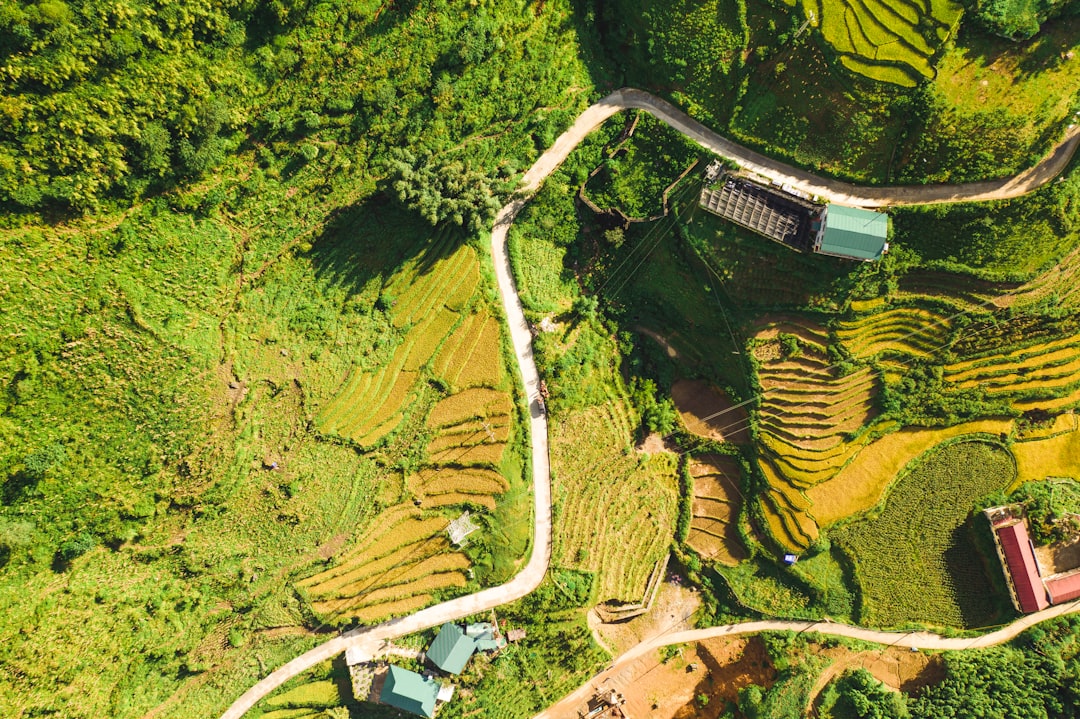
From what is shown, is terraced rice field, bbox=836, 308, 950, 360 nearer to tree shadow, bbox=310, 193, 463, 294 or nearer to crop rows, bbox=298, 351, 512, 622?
crop rows, bbox=298, 351, 512, 622

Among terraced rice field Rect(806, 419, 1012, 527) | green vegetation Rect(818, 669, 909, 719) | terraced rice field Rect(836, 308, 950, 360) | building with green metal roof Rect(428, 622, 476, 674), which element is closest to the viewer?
green vegetation Rect(818, 669, 909, 719)

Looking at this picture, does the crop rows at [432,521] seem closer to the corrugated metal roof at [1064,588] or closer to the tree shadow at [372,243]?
the tree shadow at [372,243]

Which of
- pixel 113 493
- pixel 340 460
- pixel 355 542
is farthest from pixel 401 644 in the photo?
pixel 113 493

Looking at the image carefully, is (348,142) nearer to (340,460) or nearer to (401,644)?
(340,460)

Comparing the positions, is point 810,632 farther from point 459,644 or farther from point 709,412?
point 459,644

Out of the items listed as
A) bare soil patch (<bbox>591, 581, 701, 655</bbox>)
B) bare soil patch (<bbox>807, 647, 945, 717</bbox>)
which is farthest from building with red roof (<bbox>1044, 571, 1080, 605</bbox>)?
bare soil patch (<bbox>591, 581, 701, 655</bbox>)

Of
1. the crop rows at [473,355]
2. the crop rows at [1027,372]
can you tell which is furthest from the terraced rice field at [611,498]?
the crop rows at [1027,372]
